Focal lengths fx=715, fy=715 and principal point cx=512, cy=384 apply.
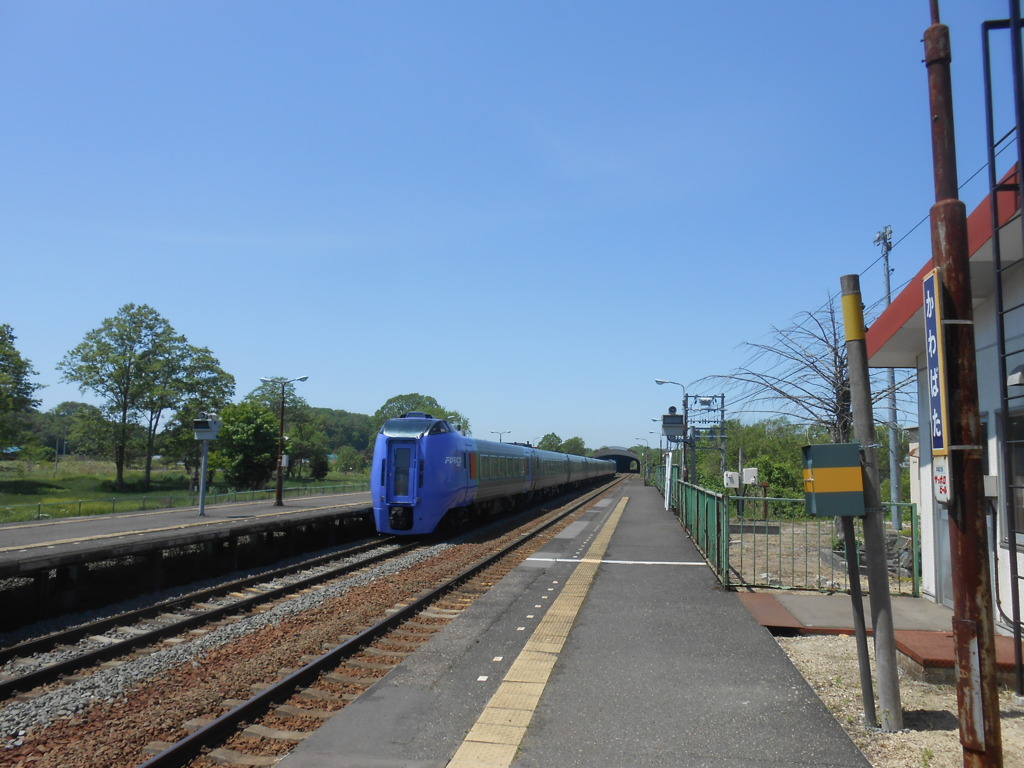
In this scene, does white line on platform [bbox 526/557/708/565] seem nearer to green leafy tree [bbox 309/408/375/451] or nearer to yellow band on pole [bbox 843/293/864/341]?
yellow band on pole [bbox 843/293/864/341]

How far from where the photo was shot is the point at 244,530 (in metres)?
12.7

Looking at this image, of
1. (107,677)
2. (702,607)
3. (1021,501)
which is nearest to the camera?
(107,677)

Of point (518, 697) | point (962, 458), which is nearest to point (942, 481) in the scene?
point (962, 458)

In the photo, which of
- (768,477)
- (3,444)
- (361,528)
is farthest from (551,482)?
(3,444)

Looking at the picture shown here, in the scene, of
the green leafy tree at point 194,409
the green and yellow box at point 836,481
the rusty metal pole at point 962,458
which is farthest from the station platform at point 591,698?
the green leafy tree at point 194,409

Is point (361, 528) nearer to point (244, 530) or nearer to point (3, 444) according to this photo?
Answer: point (244, 530)

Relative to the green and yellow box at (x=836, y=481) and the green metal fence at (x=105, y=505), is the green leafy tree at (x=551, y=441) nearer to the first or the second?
the green metal fence at (x=105, y=505)

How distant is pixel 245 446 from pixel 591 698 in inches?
2208

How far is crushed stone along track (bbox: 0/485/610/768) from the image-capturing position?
470 cm

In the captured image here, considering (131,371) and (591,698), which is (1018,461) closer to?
(591,698)

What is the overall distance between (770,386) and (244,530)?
10.3 metres

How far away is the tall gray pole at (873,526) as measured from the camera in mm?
4895

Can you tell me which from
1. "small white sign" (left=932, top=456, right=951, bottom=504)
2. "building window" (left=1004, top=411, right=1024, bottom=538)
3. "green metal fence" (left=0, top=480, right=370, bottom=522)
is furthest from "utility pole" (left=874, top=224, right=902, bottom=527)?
"green metal fence" (left=0, top=480, right=370, bottom=522)

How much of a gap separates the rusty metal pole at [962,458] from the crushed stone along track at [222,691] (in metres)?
4.11
